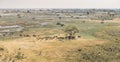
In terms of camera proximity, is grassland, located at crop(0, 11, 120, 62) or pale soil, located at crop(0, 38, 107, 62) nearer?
grassland, located at crop(0, 11, 120, 62)

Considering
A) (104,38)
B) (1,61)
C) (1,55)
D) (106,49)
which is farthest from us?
(104,38)

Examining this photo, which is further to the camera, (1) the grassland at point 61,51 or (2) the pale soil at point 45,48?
(2) the pale soil at point 45,48

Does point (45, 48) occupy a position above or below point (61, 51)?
above

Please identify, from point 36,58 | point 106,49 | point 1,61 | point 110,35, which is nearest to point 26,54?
point 36,58

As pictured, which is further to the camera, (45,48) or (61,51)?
(45,48)

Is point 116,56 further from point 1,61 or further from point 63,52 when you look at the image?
point 1,61

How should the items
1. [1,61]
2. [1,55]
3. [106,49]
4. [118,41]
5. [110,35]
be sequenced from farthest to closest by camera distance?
[110,35], [118,41], [106,49], [1,55], [1,61]

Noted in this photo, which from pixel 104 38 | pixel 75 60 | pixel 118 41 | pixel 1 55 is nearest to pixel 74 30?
pixel 104 38

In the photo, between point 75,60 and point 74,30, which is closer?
point 75,60

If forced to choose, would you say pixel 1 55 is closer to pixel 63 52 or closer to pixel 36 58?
pixel 36 58
